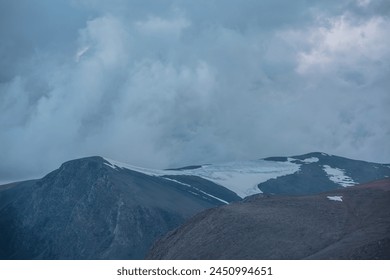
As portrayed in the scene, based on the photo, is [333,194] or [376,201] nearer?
[376,201]

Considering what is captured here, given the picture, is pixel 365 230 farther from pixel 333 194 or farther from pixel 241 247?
pixel 333 194

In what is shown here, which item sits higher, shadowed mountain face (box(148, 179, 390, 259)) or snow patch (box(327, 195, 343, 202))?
snow patch (box(327, 195, 343, 202))

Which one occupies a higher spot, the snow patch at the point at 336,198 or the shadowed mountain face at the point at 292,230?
the snow patch at the point at 336,198

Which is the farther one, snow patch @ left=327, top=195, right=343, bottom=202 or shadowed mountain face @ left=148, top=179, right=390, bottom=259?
snow patch @ left=327, top=195, right=343, bottom=202

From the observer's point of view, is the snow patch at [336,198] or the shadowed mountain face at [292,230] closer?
the shadowed mountain face at [292,230]

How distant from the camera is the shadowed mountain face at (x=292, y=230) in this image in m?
58.1

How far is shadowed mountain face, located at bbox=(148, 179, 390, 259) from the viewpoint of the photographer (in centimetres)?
5812

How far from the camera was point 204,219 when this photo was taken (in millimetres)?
83062

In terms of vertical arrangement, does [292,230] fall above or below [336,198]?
below

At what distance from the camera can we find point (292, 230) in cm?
6919

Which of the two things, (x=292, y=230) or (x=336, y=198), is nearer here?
(x=292, y=230)
